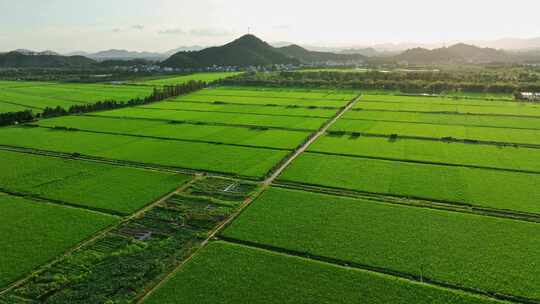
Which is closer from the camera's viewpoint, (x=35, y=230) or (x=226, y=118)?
(x=35, y=230)

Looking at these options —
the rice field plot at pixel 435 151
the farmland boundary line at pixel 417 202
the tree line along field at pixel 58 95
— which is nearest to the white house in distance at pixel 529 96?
the rice field plot at pixel 435 151

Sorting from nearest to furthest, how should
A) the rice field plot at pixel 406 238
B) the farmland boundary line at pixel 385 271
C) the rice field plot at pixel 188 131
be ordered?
1. the farmland boundary line at pixel 385 271
2. the rice field plot at pixel 406 238
3. the rice field plot at pixel 188 131

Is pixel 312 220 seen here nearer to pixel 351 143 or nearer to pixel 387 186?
pixel 387 186

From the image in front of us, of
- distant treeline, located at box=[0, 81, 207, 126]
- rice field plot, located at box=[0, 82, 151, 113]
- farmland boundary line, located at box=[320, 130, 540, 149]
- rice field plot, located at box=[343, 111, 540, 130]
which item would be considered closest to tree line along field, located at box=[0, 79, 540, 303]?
farmland boundary line, located at box=[320, 130, 540, 149]

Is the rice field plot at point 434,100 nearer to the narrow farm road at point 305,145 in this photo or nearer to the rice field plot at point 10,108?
the narrow farm road at point 305,145

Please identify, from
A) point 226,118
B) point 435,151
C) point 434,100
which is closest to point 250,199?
point 435,151

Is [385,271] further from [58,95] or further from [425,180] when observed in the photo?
[58,95]
